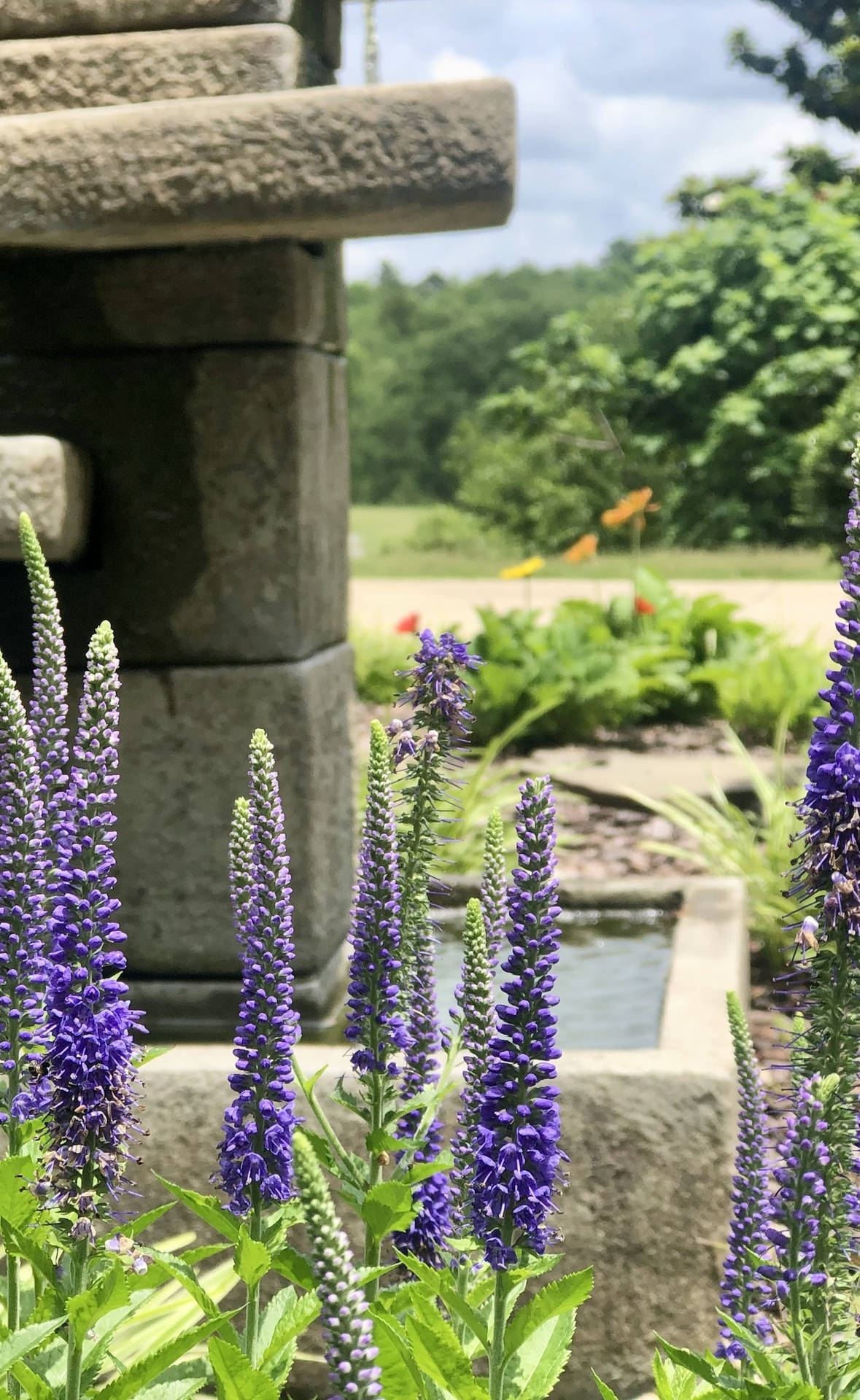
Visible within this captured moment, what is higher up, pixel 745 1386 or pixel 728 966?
pixel 745 1386

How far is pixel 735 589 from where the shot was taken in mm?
13852

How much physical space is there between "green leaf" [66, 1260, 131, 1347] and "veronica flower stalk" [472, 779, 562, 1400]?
36 cm

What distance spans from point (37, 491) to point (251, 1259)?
6.63 ft

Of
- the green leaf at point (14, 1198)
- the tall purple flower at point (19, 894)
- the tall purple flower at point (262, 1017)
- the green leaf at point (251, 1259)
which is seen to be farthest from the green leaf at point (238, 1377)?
the tall purple flower at point (19, 894)

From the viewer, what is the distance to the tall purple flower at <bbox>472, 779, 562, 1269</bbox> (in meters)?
1.36

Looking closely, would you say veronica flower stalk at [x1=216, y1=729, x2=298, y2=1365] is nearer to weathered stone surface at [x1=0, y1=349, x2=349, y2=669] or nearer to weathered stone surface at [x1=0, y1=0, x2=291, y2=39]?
weathered stone surface at [x1=0, y1=349, x2=349, y2=669]

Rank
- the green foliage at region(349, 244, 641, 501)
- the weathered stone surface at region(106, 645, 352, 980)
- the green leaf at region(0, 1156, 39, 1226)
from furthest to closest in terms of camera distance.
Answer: the green foliage at region(349, 244, 641, 501), the weathered stone surface at region(106, 645, 352, 980), the green leaf at region(0, 1156, 39, 1226)

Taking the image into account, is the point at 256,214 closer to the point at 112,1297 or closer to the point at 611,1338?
the point at 112,1297

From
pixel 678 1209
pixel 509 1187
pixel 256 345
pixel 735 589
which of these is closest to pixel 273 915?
pixel 509 1187

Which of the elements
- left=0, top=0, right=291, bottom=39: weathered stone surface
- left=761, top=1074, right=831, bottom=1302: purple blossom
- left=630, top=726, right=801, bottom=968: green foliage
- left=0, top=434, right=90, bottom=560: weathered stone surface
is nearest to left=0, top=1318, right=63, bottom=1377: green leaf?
left=761, top=1074, right=831, bottom=1302: purple blossom

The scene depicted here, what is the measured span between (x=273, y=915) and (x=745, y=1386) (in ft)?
2.24

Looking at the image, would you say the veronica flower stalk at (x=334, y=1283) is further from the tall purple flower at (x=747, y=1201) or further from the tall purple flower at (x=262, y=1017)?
the tall purple flower at (x=747, y=1201)

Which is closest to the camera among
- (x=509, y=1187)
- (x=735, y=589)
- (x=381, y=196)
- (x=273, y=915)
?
(x=509, y=1187)

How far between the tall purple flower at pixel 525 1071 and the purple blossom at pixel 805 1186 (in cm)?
28
